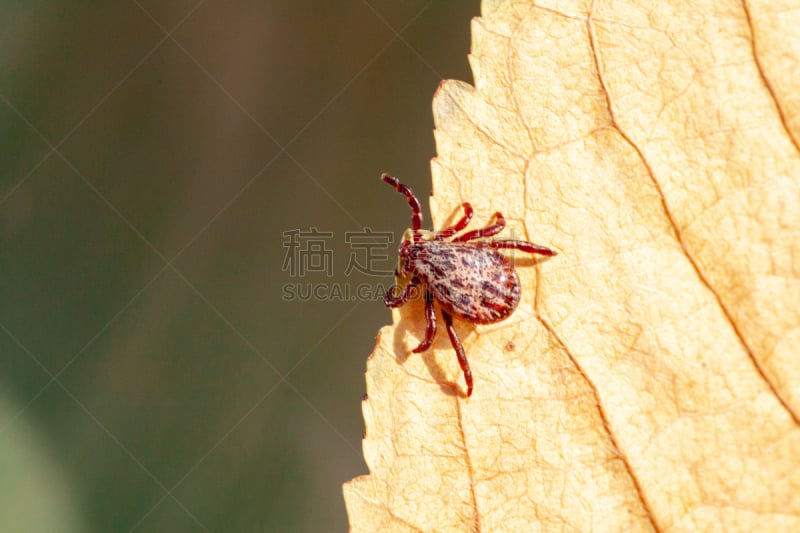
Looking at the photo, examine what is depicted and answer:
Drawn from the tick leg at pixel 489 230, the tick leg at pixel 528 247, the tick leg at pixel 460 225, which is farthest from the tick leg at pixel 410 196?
the tick leg at pixel 528 247

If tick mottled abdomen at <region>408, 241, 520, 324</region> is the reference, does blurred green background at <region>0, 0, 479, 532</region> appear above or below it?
below

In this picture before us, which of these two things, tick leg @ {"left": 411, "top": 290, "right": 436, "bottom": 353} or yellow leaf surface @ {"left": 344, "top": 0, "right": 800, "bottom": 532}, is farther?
tick leg @ {"left": 411, "top": 290, "right": 436, "bottom": 353}

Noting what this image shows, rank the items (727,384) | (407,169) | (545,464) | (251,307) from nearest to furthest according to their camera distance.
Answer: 1. (727,384)
2. (545,464)
3. (407,169)
4. (251,307)

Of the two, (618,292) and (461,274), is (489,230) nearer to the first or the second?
(461,274)

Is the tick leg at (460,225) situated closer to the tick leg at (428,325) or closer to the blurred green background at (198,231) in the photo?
the tick leg at (428,325)

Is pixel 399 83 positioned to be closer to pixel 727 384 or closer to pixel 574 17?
pixel 574 17

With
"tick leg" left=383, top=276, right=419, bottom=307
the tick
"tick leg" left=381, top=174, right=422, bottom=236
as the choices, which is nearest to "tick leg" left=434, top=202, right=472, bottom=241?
the tick

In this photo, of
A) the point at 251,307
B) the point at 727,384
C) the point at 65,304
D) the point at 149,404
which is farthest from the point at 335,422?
the point at 727,384

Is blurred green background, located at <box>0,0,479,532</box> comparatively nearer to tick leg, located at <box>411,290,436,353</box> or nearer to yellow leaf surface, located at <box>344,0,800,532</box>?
tick leg, located at <box>411,290,436,353</box>
